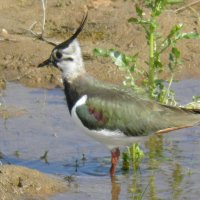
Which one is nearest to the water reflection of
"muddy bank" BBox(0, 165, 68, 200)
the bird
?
the bird

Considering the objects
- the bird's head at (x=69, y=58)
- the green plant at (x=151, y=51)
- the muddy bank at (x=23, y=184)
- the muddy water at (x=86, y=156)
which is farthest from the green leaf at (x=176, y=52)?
the muddy bank at (x=23, y=184)

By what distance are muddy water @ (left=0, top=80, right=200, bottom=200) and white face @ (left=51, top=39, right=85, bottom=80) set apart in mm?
901

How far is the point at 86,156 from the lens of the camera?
9.11m

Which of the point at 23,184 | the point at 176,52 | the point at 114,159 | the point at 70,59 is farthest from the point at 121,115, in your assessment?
the point at 23,184

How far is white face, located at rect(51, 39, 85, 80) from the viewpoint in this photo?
28.8 feet

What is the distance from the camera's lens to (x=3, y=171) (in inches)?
304

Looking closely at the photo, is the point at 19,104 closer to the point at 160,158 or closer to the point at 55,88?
the point at 55,88

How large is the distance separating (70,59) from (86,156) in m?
1.05

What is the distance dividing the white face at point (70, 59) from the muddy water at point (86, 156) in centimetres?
90

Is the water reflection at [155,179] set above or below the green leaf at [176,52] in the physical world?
below

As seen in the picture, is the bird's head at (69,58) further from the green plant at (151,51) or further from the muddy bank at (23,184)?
the muddy bank at (23,184)

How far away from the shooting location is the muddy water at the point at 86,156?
26.9 feet

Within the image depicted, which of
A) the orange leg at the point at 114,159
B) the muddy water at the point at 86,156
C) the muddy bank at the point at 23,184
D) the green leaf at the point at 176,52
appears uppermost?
the green leaf at the point at 176,52

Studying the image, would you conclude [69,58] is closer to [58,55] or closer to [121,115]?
[58,55]
